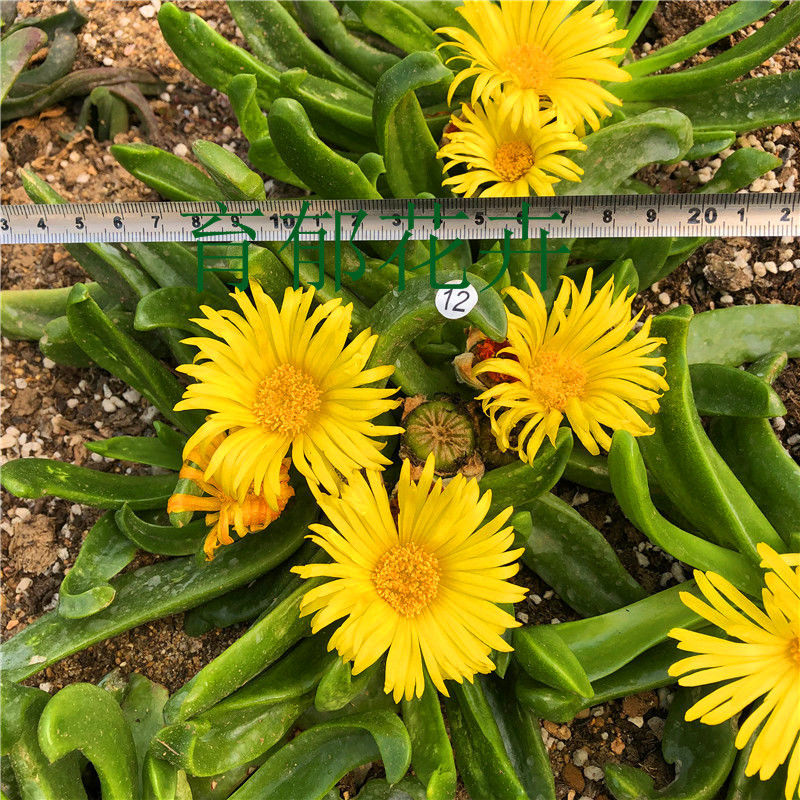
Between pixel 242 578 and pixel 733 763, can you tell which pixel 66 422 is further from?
pixel 733 763

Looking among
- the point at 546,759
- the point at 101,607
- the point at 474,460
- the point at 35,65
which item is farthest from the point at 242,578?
the point at 35,65

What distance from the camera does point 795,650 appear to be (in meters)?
1.10

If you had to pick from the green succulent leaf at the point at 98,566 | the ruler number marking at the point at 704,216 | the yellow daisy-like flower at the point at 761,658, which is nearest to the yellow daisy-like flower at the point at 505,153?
the ruler number marking at the point at 704,216

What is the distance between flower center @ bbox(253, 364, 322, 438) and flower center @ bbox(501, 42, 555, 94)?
658 millimetres


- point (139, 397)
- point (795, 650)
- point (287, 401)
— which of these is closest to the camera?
point (795, 650)

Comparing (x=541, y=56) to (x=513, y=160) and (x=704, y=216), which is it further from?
(x=704, y=216)

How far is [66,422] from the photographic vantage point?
1.61m

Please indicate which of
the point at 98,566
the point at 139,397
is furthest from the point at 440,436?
the point at 139,397

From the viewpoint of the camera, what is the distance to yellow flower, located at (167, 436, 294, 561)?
3.88 feet

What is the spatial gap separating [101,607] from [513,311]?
82cm

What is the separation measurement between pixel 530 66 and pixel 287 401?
2.45ft

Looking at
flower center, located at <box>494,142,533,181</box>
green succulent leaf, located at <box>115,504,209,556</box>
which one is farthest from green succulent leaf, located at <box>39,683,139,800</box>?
flower center, located at <box>494,142,533,181</box>

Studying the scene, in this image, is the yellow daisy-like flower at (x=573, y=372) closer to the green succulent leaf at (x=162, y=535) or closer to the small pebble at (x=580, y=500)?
the small pebble at (x=580, y=500)

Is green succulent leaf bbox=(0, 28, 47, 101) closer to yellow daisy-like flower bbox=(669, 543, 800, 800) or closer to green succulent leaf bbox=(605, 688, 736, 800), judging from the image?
yellow daisy-like flower bbox=(669, 543, 800, 800)
